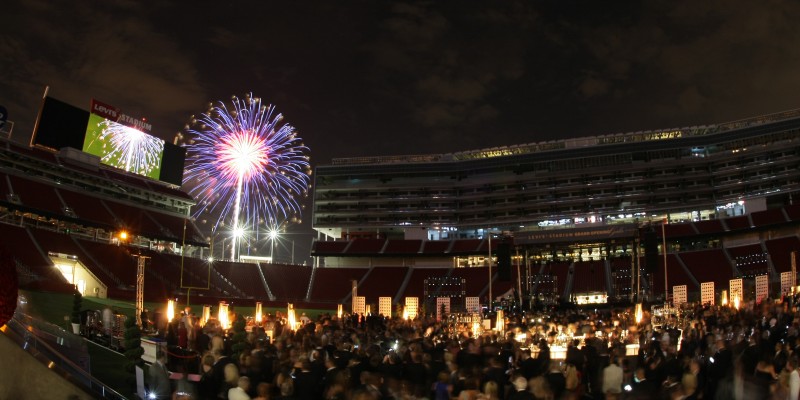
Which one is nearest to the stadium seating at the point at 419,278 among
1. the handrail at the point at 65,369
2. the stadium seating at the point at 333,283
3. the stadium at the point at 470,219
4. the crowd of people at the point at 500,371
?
the stadium at the point at 470,219

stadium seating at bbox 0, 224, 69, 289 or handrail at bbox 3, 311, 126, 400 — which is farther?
stadium seating at bbox 0, 224, 69, 289

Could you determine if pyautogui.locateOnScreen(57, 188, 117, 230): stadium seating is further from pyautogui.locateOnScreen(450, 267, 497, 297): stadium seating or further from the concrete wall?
the concrete wall

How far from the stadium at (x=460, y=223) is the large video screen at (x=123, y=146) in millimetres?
1344

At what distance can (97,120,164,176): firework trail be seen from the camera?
63844 millimetres

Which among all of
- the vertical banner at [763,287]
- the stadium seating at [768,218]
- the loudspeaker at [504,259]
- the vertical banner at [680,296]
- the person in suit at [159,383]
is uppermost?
the stadium seating at [768,218]

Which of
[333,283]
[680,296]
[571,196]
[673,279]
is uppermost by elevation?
[571,196]

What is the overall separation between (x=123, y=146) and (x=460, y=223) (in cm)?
4144

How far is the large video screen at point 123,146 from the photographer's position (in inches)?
2453

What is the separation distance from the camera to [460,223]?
85500 mm

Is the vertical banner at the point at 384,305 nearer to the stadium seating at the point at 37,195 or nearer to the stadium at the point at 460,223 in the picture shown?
the stadium at the point at 460,223

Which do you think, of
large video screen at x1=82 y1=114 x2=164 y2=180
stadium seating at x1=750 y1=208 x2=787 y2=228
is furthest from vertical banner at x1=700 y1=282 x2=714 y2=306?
large video screen at x1=82 y1=114 x2=164 y2=180

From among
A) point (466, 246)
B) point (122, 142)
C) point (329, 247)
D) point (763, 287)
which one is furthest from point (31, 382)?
point (329, 247)

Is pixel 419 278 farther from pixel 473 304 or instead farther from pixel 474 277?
pixel 473 304

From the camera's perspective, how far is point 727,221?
66125 millimetres
